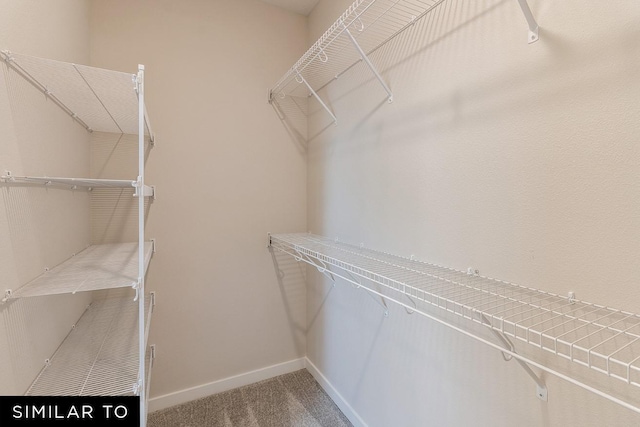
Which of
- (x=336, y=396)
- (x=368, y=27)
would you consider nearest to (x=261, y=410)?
(x=336, y=396)

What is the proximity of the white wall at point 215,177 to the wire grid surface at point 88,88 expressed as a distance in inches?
17.1

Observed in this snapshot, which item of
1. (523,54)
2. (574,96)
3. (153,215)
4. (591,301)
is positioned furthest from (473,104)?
(153,215)

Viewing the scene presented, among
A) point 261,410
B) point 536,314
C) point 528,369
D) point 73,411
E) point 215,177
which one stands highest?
point 215,177

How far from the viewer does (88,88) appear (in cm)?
106

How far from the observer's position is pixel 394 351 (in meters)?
1.40

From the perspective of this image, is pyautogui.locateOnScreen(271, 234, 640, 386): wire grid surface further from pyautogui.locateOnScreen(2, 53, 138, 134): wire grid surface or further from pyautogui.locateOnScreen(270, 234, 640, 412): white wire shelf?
pyautogui.locateOnScreen(2, 53, 138, 134): wire grid surface

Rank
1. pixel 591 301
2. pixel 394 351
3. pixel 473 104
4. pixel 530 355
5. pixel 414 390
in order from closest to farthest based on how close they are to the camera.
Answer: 1. pixel 591 301
2. pixel 530 355
3. pixel 473 104
4. pixel 414 390
5. pixel 394 351

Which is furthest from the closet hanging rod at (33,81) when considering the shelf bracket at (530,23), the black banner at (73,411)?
the shelf bracket at (530,23)

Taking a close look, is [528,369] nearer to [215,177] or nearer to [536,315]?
[536,315]

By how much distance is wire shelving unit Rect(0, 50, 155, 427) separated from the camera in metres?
0.90

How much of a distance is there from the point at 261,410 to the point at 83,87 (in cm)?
195

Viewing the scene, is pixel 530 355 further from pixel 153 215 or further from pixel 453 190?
pixel 153 215

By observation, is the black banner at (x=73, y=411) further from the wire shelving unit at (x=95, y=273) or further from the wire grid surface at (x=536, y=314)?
the wire grid surface at (x=536, y=314)

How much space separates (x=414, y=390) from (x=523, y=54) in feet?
4.43
